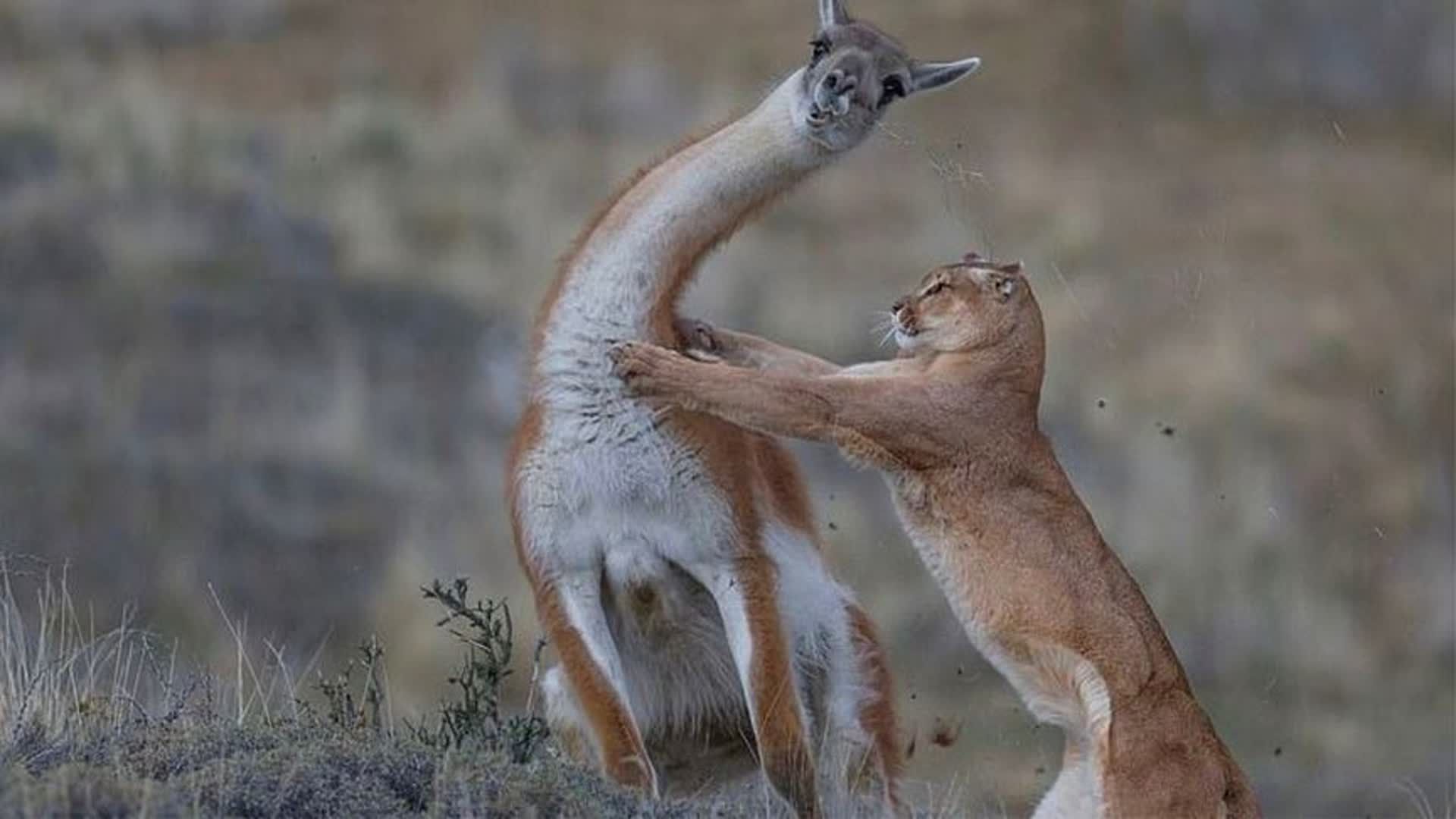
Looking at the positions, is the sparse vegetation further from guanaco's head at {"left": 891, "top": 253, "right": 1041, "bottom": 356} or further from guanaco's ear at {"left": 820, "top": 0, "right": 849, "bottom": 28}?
guanaco's ear at {"left": 820, "top": 0, "right": 849, "bottom": 28}

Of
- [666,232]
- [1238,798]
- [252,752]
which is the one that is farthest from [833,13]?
[252,752]

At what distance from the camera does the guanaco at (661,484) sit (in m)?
13.3

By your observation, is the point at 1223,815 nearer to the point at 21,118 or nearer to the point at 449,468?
the point at 449,468

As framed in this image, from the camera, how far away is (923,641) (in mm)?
22250

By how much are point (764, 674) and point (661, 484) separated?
69 cm

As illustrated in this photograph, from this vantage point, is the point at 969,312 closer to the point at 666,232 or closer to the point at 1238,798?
the point at 666,232

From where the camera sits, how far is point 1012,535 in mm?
13133

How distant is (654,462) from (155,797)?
8.08 ft

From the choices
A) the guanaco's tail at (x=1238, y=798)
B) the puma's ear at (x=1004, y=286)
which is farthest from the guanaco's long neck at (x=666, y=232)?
the guanaco's tail at (x=1238, y=798)

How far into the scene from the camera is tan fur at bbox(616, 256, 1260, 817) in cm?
1286

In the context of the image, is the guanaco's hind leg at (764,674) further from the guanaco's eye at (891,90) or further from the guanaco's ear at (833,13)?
the guanaco's ear at (833,13)

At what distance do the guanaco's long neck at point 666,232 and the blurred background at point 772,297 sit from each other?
5.52 metres

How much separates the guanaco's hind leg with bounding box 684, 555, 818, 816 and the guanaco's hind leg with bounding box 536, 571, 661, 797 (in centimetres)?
35

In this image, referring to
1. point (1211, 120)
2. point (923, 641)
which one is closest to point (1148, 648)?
point (923, 641)
